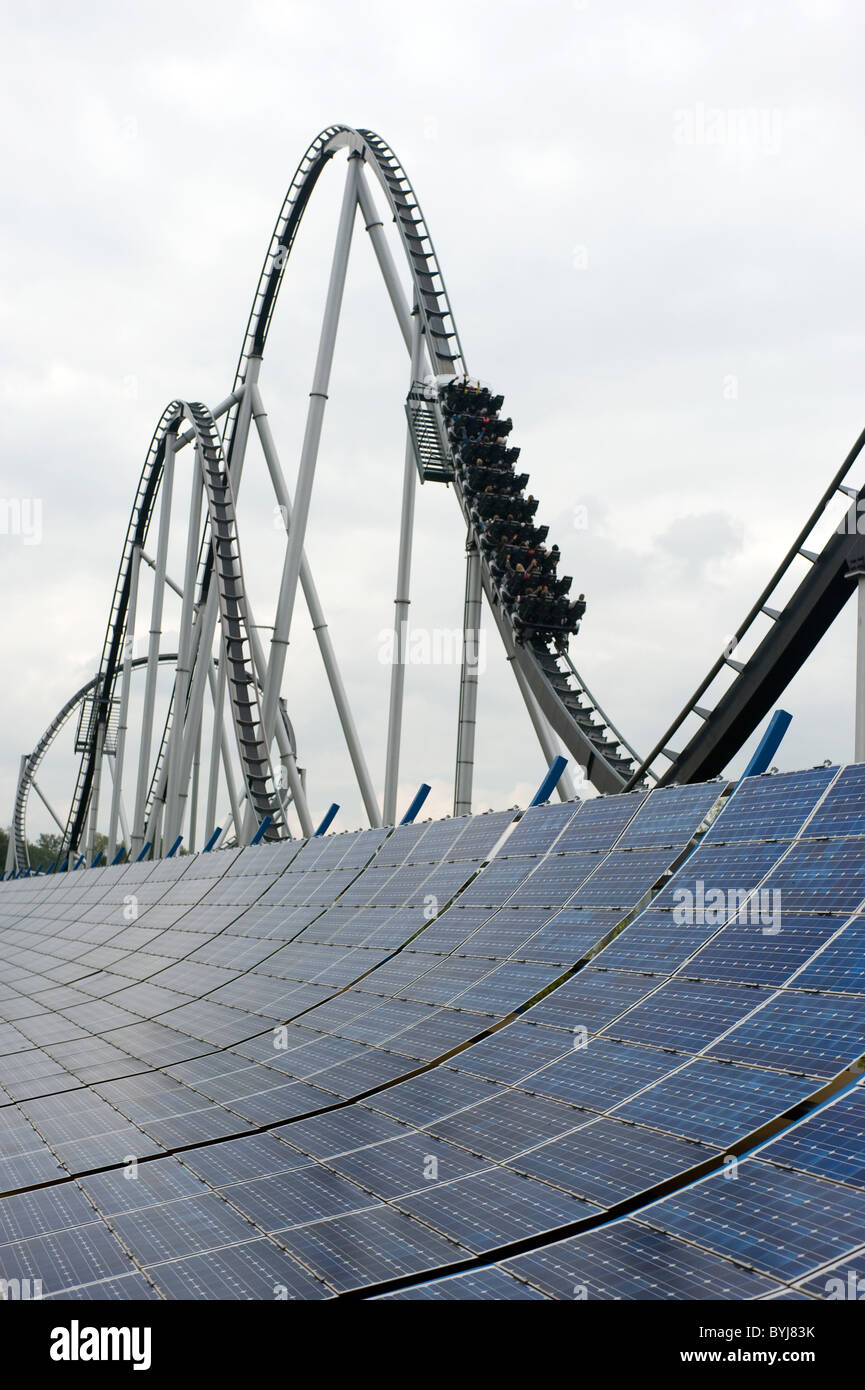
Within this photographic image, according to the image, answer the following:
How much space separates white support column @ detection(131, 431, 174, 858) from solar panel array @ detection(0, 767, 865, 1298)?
28146 millimetres

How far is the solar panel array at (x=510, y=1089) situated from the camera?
268 inches

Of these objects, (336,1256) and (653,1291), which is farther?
(336,1256)

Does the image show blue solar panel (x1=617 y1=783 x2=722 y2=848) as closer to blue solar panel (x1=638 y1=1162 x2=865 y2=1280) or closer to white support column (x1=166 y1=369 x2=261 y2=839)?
blue solar panel (x1=638 y1=1162 x2=865 y2=1280)

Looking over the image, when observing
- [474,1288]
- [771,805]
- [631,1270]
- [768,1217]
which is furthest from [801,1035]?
[771,805]

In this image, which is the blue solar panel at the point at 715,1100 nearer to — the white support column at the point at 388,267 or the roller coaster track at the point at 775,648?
the roller coaster track at the point at 775,648

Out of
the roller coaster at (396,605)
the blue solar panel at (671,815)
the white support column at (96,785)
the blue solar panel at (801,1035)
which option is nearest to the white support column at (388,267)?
the roller coaster at (396,605)

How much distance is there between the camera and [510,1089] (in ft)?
30.9

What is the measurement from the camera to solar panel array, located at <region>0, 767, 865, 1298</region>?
6809 mm

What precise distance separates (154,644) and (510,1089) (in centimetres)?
3850

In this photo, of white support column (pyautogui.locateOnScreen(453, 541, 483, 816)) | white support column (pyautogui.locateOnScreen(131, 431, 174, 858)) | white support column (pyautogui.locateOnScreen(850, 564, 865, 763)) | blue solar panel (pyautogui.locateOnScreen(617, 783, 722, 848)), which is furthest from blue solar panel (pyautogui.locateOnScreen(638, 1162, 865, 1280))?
white support column (pyautogui.locateOnScreen(131, 431, 174, 858))

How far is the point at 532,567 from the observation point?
1162 inches

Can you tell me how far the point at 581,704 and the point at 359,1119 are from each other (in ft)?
59.2

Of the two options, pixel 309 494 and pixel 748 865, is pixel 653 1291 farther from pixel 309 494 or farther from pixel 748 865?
pixel 309 494
